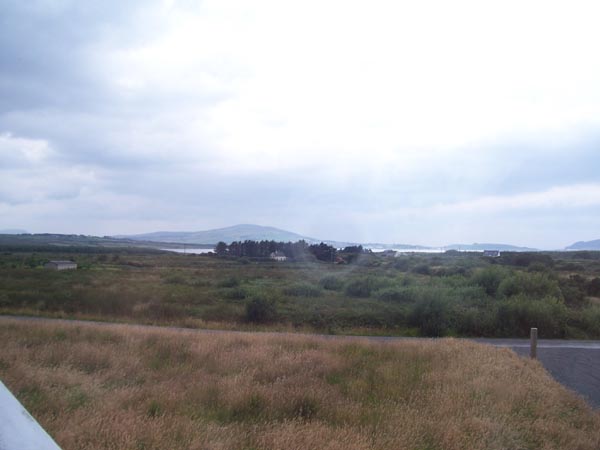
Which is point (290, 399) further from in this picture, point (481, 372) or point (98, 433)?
point (481, 372)

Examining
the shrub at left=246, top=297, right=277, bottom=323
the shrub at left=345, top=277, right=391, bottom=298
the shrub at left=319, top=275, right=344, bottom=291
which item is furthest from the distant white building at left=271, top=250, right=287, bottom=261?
the shrub at left=246, top=297, right=277, bottom=323

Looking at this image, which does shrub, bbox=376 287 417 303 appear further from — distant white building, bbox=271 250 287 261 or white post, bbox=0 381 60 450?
distant white building, bbox=271 250 287 261

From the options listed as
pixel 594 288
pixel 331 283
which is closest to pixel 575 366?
pixel 331 283

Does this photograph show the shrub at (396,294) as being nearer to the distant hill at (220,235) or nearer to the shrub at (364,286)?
the shrub at (364,286)

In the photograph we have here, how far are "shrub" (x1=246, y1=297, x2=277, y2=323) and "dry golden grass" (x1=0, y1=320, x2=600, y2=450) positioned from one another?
12261 millimetres

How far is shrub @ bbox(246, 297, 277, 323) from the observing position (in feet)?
86.2

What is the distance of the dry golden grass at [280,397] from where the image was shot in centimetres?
670

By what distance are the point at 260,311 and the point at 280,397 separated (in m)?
17.9

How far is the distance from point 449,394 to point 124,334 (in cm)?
981

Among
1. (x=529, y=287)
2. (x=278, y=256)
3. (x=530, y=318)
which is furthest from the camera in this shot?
(x=278, y=256)

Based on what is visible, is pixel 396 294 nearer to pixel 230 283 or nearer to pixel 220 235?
pixel 230 283

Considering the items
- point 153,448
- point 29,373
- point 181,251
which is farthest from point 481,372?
point 181,251

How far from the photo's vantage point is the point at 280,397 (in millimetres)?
8750

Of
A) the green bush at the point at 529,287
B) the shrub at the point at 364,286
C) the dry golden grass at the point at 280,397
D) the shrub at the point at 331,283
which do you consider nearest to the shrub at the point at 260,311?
the dry golden grass at the point at 280,397
